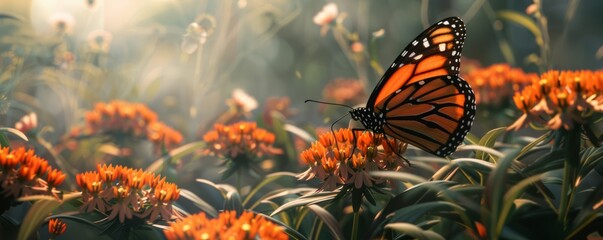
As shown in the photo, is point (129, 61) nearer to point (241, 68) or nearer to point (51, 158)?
point (241, 68)

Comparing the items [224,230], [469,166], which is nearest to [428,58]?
[469,166]

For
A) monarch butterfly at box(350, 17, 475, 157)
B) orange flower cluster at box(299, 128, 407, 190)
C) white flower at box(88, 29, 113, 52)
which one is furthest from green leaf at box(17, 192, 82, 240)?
white flower at box(88, 29, 113, 52)

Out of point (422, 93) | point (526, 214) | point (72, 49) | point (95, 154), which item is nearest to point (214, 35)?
point (72, 49)

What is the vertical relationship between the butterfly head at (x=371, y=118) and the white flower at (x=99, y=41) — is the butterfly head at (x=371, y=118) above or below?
below

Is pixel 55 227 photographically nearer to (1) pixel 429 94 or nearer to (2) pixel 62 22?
(1) pixel 429 94

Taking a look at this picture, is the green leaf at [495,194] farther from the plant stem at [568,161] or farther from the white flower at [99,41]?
the white flower at [99,41]

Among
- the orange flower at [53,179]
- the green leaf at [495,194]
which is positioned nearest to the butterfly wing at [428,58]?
the green leaf at [495,194]
